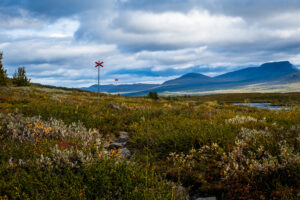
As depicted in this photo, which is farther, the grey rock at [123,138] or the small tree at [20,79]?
the small tree at [20,79]

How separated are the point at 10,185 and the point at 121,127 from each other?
18.3ft

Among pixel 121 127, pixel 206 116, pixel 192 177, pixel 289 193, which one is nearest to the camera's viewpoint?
pixel 289 193

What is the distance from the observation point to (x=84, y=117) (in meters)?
8.88

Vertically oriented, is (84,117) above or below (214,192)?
above

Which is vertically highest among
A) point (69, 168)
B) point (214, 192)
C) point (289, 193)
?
point (69, 168)

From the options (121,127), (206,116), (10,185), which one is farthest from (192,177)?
(206,116)

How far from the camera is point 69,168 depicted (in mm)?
3619

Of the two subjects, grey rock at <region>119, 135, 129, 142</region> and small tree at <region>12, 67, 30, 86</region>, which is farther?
small tree at <region>12, 67, 30, 86</region>

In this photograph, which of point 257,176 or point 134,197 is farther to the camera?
point 257,176

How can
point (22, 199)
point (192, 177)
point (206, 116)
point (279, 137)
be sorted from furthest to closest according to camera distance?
point (206, 116)
point (279, 137)
point (192, 177)
point (22, 199)

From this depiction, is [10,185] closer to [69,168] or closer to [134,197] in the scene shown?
[69,168]

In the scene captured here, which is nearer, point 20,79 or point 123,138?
point 123,138

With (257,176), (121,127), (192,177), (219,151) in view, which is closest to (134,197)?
(192,177)

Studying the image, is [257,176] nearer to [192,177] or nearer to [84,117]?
[192,177]
